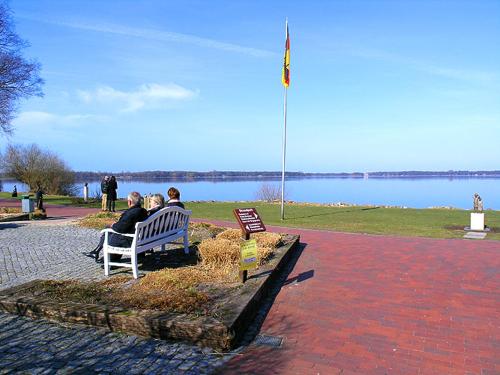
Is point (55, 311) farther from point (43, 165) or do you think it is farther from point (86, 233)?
point (43, 165)

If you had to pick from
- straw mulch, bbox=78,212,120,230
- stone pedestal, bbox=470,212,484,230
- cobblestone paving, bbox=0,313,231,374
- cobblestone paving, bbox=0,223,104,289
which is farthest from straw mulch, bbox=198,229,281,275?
stone pedestal, bbox=470,212,484,230

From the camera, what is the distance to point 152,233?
251 inches

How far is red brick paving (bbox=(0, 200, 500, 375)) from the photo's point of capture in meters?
3.53

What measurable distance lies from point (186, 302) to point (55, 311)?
1.28 meters

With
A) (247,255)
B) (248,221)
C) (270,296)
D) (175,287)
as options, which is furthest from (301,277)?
(175,287)

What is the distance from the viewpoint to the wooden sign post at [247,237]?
198 inches

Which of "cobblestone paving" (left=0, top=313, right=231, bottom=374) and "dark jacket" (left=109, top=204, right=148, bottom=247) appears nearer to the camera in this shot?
"cobblestone paving" (left=0, top=313, right=231, bottom=374)

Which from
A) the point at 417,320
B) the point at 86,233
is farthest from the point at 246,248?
the point at 86,233

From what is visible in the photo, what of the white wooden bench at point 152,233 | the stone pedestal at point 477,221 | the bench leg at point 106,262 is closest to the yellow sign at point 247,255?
the white wooden bench at point 152,233

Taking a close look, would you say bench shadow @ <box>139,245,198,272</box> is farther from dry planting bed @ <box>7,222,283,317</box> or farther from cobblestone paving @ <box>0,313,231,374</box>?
cobblestone paving @ <box>0,313,231,374</box>

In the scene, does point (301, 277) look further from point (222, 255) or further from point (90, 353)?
point (90, 353)

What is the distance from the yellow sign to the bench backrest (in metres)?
1.62

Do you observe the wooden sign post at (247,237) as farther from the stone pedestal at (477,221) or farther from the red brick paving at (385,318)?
the stone pedestal at (477,221)

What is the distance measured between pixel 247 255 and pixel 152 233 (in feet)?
6.42
